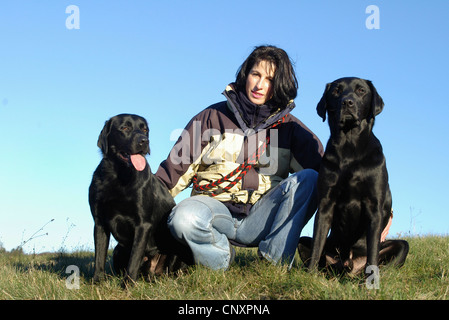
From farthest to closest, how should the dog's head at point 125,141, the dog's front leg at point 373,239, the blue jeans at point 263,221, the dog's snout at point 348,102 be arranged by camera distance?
the dog's head at point 125,141
the blue jeans at point 263,221
the dog's snout at point 348,102
the dog's front leg at point 373,239

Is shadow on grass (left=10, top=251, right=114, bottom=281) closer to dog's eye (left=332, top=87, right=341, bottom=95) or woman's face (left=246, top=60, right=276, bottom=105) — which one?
woman's face (left=246, top=60, right=276, bottom=105)

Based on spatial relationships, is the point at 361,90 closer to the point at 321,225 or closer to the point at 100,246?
the point at 321,225

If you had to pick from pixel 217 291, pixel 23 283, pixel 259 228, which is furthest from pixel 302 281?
pixel 23 283

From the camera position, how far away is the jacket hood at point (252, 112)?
432 cm

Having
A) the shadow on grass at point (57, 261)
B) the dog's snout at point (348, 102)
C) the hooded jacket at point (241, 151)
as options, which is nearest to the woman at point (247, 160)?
the hooded jacket at point (241, 151)

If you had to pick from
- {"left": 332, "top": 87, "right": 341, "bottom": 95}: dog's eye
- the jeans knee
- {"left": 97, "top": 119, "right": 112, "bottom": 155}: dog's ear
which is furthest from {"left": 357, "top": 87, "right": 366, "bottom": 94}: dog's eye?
{"left": 97, "top": 119, "right": 112, "bottom": 155}: dog's ear

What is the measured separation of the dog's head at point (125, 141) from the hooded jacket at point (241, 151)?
375mm

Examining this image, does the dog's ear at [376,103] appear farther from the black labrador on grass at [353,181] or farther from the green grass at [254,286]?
the green grass at [254,286]

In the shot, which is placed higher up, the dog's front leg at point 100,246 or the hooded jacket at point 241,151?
the hooded jacket at point 241,151

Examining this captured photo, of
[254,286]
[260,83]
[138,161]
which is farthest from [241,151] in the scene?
[254,286]

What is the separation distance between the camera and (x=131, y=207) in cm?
389

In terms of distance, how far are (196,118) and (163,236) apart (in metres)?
1.20

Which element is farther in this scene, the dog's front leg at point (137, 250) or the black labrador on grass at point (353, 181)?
the dog's front leg at point (137, 250)
